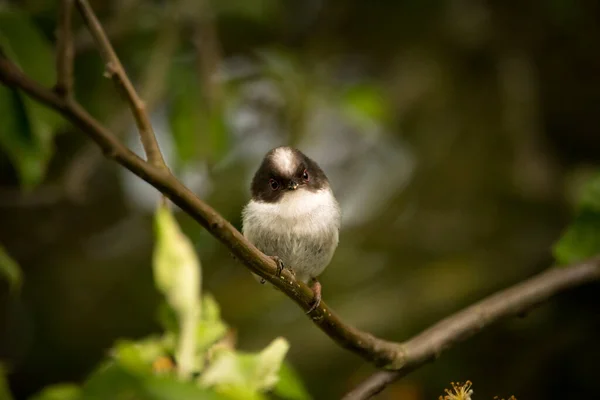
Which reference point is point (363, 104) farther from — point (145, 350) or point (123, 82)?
point (123, 82)

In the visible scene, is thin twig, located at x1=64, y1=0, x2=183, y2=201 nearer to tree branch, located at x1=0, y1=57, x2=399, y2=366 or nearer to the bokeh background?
the bokeh background

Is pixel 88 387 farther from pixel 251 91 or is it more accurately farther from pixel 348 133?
pixel 348 133

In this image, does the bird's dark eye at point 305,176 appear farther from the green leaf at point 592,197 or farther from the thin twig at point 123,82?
the thin twig at point 123,82

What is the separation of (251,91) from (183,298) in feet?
9.51

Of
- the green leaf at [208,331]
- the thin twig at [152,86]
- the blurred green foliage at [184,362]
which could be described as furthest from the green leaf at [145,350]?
the thin twig at [152,86]

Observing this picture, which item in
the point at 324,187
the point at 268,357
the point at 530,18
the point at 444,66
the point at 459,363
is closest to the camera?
the point at 268,357

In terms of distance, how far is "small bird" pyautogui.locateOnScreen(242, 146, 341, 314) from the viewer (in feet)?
7.29

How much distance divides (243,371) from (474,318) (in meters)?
1.06

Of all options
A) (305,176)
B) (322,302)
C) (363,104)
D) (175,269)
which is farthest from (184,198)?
(363,104)

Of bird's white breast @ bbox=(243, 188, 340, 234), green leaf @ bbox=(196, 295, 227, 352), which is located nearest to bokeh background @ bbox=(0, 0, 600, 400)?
bird's white breast @ bbox=(243, 188, 340, 234)

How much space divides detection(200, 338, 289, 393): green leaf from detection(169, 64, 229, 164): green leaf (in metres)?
1.67

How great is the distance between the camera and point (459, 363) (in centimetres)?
338

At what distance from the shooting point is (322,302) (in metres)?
1.55

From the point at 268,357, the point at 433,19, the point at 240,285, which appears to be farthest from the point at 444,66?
the point at 268,357
